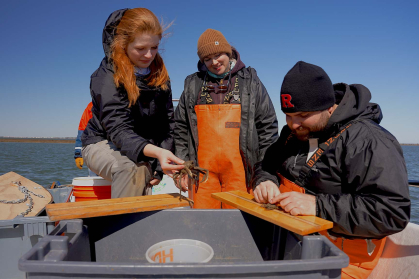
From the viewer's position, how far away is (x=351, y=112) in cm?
196

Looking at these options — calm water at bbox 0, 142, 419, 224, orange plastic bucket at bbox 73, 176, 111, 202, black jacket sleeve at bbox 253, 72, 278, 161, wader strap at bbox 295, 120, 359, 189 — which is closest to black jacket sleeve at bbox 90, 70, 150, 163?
orange plastic bucket at bbox 73, 176, 111, 202

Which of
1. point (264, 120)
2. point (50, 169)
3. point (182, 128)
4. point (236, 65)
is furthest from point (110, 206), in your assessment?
point (50, 169)

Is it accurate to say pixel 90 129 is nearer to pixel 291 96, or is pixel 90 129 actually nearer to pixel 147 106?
pixel 147 106

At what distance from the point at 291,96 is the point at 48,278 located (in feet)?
5.59

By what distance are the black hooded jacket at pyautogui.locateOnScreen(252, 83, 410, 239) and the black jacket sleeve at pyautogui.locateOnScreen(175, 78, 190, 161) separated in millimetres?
1672

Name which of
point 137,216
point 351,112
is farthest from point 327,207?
point 137,216

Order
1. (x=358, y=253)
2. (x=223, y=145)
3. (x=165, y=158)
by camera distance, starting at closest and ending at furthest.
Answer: (x=358, y=253), (x=165, y=158), (x=223, y=145)

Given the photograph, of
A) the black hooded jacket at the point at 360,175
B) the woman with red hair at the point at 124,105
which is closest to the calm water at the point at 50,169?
the woman with red hair at the point at 124,105

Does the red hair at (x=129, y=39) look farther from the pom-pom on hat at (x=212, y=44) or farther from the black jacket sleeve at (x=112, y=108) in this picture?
the pom-pom on hat at (x=212, y=44)

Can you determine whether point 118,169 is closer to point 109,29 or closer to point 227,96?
point 109,29

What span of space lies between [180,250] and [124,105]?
1.46 m

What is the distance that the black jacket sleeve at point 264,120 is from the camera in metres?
3.40

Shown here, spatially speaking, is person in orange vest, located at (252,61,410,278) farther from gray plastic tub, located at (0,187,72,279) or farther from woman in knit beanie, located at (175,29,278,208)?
gray plastic tub, located at (0,187,72,279)

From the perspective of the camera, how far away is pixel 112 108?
2600 millimetres
